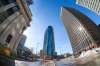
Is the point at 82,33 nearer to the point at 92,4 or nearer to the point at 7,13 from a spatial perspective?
the point at 92,4

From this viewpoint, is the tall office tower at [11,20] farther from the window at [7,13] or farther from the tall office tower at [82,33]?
the tall office tower at [82,33]

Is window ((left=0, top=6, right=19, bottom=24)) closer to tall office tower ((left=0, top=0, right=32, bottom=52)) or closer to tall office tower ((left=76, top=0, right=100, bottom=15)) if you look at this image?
tall office tower ((left=0, top=0, right=32, bottom=52))

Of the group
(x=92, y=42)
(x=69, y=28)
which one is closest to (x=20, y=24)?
(x=92, y=42)

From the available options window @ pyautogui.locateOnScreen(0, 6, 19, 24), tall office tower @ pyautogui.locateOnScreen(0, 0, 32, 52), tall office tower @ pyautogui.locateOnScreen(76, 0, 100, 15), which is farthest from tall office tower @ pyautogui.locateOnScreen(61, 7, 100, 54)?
window @ pyautogui.locateOnScreen(0, 6, 19, 24)

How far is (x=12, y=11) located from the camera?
37875 millimetres

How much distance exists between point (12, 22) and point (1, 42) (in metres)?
8.11

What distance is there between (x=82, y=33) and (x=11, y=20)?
91.9 m

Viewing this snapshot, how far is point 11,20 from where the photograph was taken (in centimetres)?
3344

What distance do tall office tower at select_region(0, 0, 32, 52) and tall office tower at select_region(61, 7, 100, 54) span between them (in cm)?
6935

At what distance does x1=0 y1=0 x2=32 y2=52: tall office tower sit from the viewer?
29.6m

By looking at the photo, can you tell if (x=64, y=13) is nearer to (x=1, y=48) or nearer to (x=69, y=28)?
(x=69, y=28)

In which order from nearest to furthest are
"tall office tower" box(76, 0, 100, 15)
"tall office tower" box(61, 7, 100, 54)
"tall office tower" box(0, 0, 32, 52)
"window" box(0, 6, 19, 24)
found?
"tall office tower" box(0, 0, 32, 52) < "window" box(0, 6, 19, 24) < "tall office tower" box(61, 7, 100, 54) < "tall office tower" box(76, 0, 100, 15)

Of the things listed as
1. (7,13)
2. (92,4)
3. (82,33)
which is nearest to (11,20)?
(7,13)

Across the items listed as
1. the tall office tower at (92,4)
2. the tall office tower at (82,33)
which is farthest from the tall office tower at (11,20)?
the tall office tower at (92,4)
